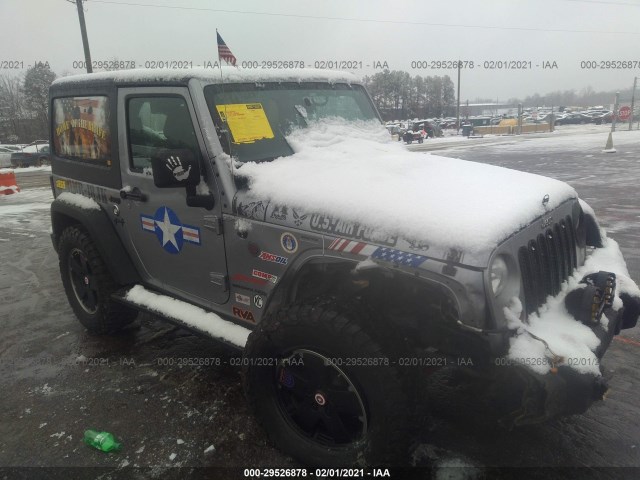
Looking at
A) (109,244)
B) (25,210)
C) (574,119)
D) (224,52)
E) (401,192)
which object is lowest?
(25,210)

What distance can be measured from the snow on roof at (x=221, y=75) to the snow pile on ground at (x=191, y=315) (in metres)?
1.49

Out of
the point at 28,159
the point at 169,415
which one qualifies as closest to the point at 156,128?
the point at 169,415

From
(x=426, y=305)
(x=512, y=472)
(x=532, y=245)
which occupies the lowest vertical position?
(x=512, y=472)

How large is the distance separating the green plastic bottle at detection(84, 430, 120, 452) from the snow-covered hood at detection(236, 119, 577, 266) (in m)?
1.61

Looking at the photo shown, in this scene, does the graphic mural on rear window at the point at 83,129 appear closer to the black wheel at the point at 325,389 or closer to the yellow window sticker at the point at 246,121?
the yellow window sticker at the point at 246,121

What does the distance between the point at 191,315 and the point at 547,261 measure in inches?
86.4

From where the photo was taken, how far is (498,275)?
2.22m

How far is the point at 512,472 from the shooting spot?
2590 millimetres

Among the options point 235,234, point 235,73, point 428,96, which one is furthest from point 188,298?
point 428,96

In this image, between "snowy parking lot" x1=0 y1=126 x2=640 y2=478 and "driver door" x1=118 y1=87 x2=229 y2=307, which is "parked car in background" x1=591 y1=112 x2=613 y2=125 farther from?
"driver door" x1=118 y1=87 x2=229 y2=307

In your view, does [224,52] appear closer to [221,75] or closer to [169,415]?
[221,75]

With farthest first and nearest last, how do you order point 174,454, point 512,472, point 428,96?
point 428,96 → point 174,454 → point 512,472

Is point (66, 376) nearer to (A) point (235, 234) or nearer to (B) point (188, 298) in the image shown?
(B) point (188, 298)

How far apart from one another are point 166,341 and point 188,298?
105 cm
